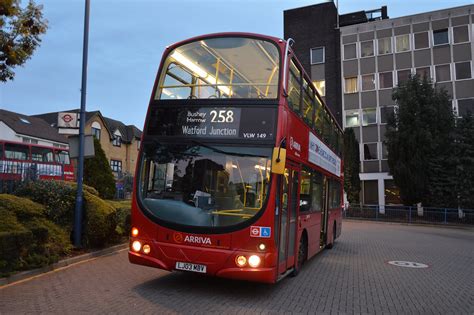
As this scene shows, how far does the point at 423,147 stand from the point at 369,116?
8.73m

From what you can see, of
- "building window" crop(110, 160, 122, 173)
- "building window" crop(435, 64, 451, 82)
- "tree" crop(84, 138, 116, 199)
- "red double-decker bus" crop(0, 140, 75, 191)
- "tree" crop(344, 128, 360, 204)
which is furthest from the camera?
"building window" crop(110, 160, 122, 173)

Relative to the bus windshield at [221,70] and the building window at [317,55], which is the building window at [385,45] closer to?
the building window at [317,55]

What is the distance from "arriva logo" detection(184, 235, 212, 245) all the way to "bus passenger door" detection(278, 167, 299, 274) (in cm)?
122

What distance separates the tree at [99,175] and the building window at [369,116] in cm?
2529

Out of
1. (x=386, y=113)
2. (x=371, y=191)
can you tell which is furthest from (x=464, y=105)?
(x=371, y=191)

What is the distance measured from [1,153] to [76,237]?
52.4 ft

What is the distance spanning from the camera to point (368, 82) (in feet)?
128

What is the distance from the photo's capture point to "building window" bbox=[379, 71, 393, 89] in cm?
3828

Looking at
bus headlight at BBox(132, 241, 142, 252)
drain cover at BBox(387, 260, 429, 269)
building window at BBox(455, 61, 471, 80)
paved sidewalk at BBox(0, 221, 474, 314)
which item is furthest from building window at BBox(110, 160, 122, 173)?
bus headlight at BBox(132, 241, 142, 252)

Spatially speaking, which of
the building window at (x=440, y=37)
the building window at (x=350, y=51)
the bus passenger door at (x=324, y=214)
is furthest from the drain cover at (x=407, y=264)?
the building window at (x=350, y=51)

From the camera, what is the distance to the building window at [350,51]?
131ft

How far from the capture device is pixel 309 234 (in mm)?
10000

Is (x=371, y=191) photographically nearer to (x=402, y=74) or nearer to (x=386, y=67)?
(x=402, y=74)

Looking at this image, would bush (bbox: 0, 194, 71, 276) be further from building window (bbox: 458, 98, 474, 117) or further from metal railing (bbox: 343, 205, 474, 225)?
building window (bbox: 458, 98, 474, 117)
